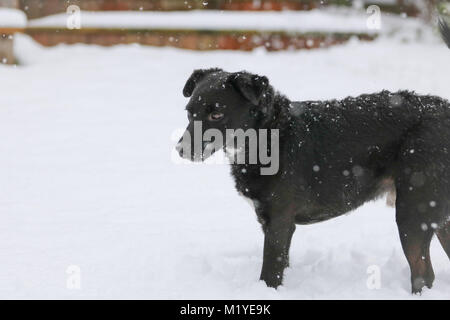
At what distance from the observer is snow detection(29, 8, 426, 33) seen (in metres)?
11.9

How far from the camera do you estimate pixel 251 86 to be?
3.90 m

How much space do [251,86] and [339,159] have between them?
730 millimetres

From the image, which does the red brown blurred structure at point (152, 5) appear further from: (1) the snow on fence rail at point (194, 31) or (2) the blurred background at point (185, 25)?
(1) the snow on fence rail at point (194, 31)

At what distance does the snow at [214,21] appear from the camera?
1193cm

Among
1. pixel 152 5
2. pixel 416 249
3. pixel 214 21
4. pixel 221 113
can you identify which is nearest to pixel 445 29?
pixel 416 249
